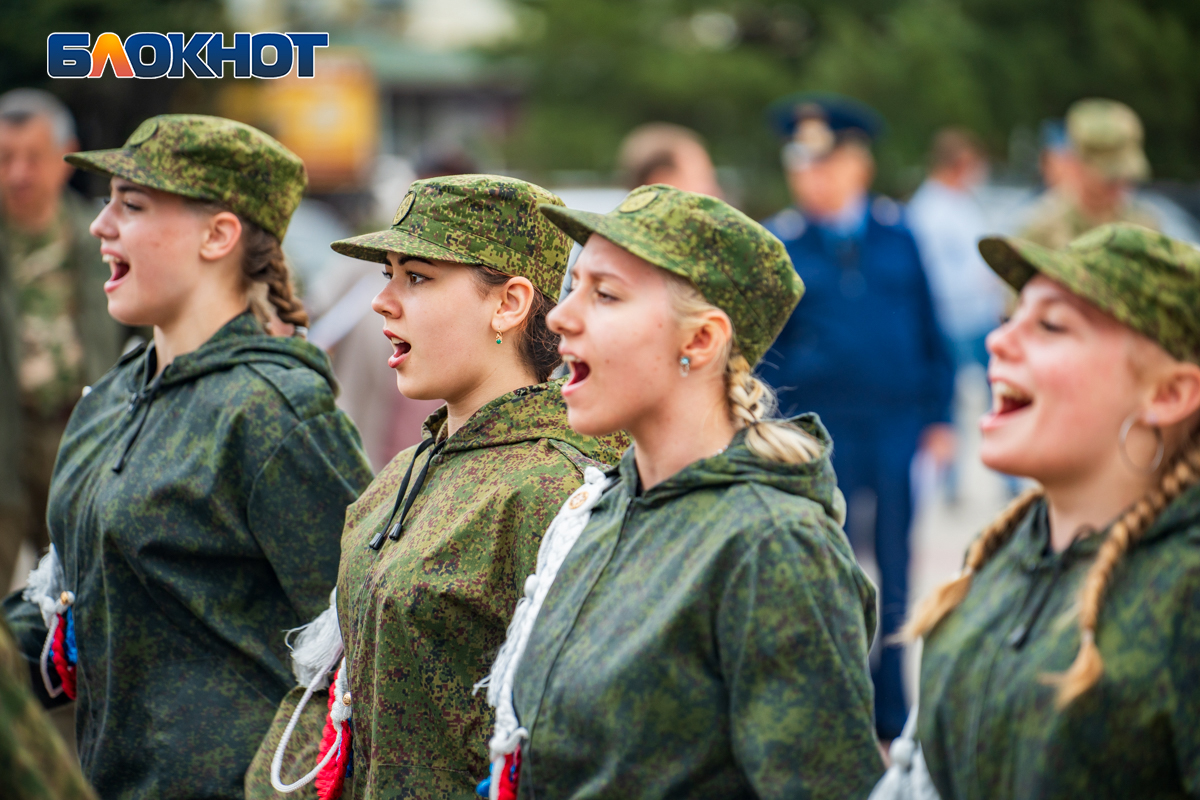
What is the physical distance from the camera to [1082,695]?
1.95 meters

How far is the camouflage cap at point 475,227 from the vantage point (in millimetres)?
3082

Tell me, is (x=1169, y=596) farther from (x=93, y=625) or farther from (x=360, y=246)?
(x=93, y=625)

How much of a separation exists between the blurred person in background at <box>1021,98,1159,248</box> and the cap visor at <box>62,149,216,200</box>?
5039 millimetres

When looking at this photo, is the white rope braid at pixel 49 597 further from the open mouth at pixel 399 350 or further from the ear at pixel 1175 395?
the ear at pixel 1175 395

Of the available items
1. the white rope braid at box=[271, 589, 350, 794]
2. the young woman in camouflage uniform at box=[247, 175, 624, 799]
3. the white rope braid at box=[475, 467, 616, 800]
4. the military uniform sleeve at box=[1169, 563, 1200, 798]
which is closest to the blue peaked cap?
the young woman in camouflage uniform at box=[247, 175, 624, 799]

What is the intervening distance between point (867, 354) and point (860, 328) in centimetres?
12

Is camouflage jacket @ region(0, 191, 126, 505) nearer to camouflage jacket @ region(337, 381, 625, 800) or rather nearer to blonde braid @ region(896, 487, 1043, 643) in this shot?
camouflage jacket @ region(337, 381, 625, 800)

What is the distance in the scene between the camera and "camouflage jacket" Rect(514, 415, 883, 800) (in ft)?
7.54

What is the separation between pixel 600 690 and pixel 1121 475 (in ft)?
2.98

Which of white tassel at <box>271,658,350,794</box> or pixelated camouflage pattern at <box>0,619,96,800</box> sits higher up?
pixelated camouflage pattern at <box>0,619,96,800</box>

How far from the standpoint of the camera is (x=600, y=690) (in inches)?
94.7

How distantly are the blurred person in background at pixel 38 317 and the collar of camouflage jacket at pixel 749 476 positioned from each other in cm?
424

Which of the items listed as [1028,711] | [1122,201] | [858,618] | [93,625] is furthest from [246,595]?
[1122,201]

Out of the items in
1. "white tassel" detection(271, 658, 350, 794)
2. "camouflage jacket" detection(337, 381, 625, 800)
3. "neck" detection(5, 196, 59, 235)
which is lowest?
"white tassel" detection(271, 658, 350, 794)
